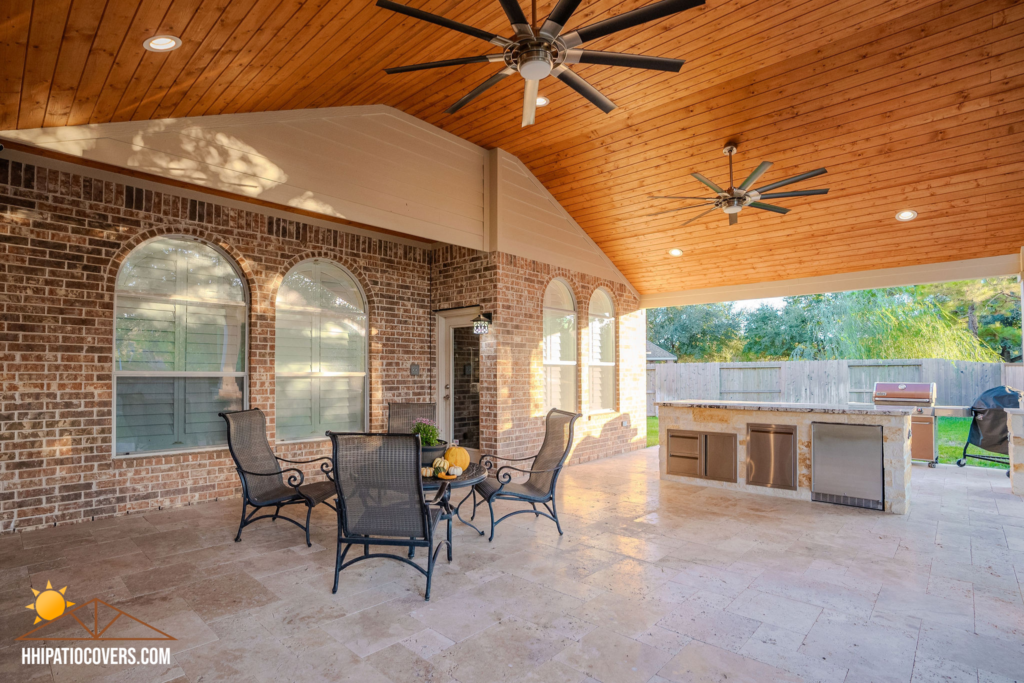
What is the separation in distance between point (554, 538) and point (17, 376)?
4573 millimetres

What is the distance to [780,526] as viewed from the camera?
4648 millimetres

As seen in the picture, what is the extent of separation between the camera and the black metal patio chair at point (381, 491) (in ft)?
10.5

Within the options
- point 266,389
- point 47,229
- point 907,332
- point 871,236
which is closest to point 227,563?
point 266,389

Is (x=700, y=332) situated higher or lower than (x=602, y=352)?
higher

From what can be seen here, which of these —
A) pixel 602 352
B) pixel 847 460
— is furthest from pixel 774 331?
pixel 847 460

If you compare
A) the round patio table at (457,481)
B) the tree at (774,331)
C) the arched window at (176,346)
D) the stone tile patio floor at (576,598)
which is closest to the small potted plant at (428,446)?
the round patio table at (457,481)

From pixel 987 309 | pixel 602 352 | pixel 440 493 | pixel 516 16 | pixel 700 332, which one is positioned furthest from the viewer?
pixel 700 332

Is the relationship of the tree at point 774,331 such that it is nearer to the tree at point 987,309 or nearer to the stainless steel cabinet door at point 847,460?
the tree at point 987,309

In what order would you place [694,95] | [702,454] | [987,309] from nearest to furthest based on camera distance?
[694,95] < [702,454] < [987,309]

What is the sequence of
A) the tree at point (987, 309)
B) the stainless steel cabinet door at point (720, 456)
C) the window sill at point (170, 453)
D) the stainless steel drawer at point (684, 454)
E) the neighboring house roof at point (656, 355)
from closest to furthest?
1. the window sill at point (170, 453)
2. the stainless steel cabinet door at point (720, 456)
3. the stainless steel drawer at point (684, 454)
4. the tree at point (987, 309)
5. the neighboring house roof at point (656, 355)

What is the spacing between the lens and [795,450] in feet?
18.2

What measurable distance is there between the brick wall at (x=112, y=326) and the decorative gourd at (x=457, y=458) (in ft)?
8.33

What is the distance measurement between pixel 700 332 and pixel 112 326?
21.5 m

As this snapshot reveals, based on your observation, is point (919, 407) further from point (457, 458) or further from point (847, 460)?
point (457, 458)
